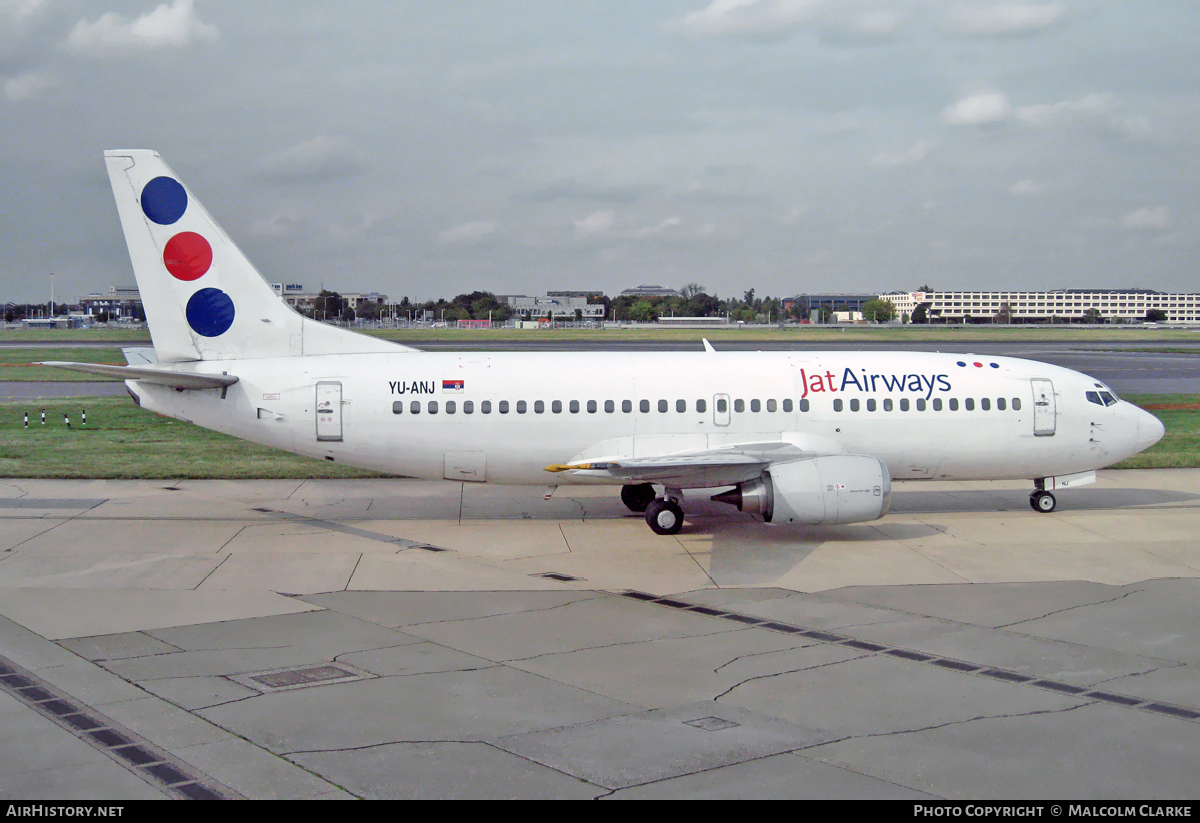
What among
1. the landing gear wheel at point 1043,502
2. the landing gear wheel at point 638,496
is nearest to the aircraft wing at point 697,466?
the landing gear wheel at point 638,496

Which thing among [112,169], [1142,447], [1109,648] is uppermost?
[112,169]

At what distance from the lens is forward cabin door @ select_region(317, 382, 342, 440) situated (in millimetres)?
21812

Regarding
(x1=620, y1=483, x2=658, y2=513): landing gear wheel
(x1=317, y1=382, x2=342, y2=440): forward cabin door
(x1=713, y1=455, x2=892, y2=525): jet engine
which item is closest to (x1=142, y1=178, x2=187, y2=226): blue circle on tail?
(x1=317, y1=382, x2=342, y2=440): forward cabin door

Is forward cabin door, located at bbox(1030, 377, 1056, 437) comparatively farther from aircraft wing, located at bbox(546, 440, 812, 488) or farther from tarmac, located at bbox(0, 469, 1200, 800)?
aircraft wing, located at bbox(546, 440, 812, 488)

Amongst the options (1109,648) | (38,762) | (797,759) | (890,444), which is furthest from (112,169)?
(1109,648)

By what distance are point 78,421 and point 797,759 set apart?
36698mm

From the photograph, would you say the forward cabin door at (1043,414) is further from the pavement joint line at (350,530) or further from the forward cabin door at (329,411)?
the forward cabin door at (329,411)

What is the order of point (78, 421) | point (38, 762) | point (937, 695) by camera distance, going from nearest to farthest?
point (38, 762) → point (937, 695) → point (78, 421)

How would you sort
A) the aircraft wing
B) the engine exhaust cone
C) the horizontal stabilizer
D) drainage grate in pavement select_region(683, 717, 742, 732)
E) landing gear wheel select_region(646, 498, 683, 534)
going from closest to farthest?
drainage grate in pavement select_region(683, 717, 742, 732) → the aircraft wing → the engine exhaust cone → the horizontal stabilizer → landing gear wheel select_region(646, 498, 683, 534)

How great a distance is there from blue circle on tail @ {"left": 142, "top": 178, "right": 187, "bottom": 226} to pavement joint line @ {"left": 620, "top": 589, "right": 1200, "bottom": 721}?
12786mm

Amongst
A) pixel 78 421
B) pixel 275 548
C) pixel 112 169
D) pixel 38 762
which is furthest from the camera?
pixel 78 421

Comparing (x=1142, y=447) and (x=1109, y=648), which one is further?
(x=1142, y=447)

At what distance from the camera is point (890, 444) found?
22.5 m
